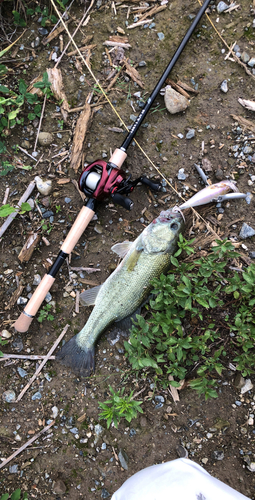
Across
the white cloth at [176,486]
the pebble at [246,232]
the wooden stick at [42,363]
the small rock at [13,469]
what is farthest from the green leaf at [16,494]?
the pebble at [246,232]

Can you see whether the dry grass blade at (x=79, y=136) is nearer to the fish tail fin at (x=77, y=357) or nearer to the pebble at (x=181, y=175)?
the pebble at (x=181, y=175)

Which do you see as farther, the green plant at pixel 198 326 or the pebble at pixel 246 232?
the pebble at pixel 246 232

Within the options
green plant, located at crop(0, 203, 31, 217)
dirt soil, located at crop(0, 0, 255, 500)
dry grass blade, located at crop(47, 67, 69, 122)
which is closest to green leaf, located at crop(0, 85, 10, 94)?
dirt soil, located at crop(0, 0, 255, 500)

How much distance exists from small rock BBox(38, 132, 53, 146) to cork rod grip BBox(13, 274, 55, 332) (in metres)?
1.72

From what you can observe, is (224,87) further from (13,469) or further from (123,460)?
(13,469)

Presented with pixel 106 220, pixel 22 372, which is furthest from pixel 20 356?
pixel 106 220

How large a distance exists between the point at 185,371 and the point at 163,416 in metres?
0.71

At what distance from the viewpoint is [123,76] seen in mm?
4008

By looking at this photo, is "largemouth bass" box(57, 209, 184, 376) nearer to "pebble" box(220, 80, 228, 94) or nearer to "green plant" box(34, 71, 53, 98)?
"pebble" box(220, 80, 228, 94)

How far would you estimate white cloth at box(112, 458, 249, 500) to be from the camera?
2.72 m

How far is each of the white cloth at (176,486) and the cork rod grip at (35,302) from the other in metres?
2.01

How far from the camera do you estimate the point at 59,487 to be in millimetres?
3672

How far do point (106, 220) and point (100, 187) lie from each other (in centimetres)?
59

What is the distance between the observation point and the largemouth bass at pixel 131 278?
3523mm
